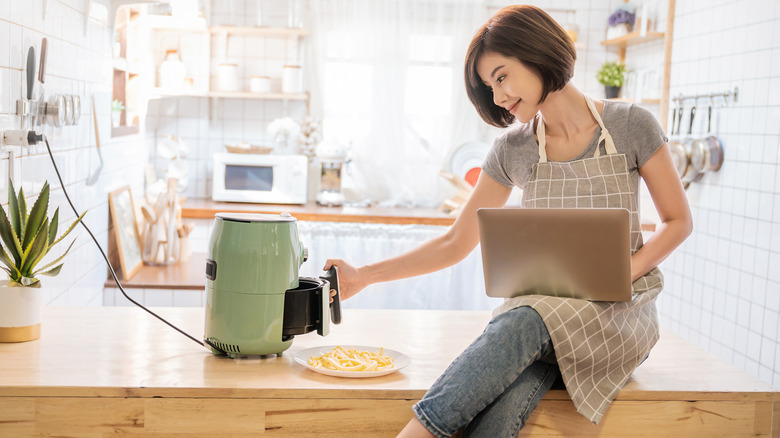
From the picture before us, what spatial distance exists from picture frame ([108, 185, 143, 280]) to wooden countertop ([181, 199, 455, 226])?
417 millimetres

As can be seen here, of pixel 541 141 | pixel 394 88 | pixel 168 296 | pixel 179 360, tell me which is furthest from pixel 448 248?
pixel 394 88

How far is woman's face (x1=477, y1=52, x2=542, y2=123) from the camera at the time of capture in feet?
5.28

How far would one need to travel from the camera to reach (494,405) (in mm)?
1312

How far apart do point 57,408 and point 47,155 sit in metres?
0.94

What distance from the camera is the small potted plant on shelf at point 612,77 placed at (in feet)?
13.1

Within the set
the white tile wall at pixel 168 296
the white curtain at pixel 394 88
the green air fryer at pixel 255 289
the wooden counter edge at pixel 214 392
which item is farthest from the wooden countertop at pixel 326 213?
the wooden counter edge at pixel 214 392

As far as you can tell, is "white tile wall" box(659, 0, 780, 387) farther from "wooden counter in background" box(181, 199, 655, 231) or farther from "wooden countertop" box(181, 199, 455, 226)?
"wooden countertop" box(181, 199, 455, 226)

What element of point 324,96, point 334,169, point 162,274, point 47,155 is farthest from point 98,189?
point 324,96

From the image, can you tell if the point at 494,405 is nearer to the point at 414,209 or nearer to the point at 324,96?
the point at 414,209

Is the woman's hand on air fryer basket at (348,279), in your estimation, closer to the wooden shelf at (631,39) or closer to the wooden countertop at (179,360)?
the wooden countertop at (179,360)

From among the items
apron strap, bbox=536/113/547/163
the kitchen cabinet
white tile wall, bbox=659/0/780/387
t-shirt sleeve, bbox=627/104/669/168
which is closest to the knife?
apron strap, bbox=536/113/547/163

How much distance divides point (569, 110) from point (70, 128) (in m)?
1.48

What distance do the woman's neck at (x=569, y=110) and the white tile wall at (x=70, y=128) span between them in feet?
3.94

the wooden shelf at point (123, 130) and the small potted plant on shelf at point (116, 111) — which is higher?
the small potted plant on shelf at point (116, 111)
